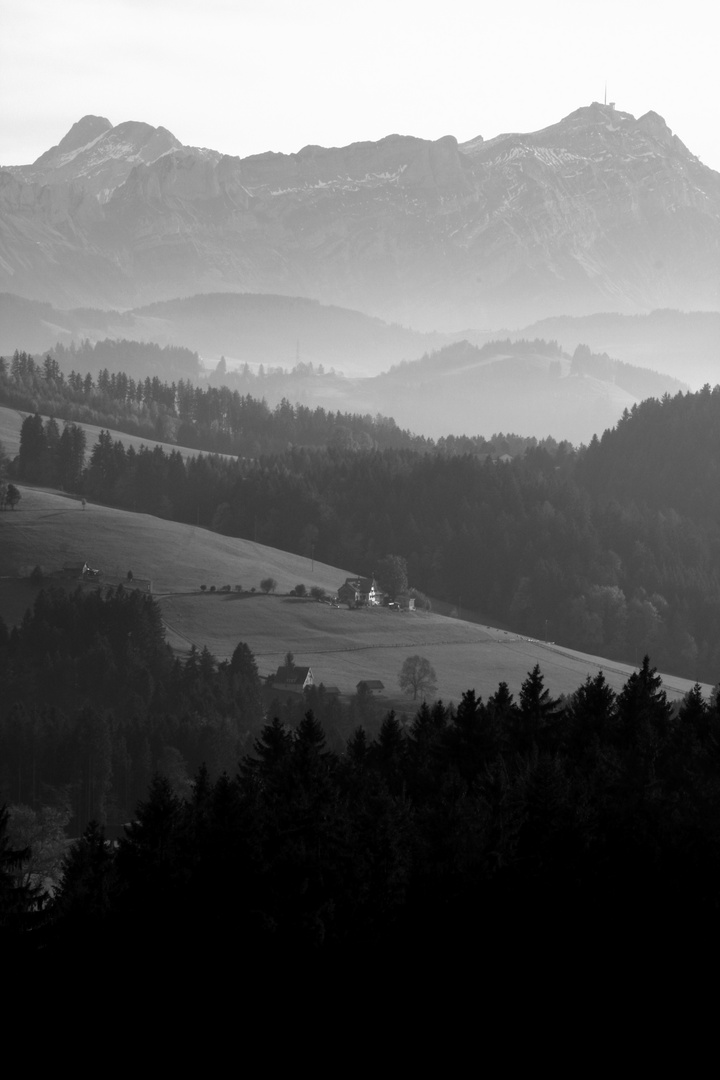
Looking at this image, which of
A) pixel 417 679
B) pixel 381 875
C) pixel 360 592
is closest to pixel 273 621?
pixel 360 592

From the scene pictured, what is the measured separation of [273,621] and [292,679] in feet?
84.0

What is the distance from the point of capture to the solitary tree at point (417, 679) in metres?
140

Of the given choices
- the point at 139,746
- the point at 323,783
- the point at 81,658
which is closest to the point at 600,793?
the point at 323,783

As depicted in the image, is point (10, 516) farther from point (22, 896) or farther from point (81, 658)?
point (22, 896)

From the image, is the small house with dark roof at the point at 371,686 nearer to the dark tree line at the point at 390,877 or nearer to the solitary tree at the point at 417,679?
the solitary tree at the point at 417,679

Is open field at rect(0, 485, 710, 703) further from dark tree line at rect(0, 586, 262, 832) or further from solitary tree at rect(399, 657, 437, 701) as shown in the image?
dark tree line at rect(0, 586, 262, 832)

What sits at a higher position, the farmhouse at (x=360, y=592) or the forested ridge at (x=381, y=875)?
the farmhouse at (x=360, y=592)

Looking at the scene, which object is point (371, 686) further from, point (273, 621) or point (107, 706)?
point (273, 621)

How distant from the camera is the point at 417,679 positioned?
460ft

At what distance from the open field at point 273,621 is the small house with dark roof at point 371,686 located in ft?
2.75

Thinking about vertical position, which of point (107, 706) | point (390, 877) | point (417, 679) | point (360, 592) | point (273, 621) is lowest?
point (107, 706)

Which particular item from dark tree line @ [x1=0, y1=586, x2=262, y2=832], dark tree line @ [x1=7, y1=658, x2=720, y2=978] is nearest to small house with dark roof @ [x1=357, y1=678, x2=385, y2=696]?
dark tree line @ [x1=0, y1=586, x2=262, y2=832]

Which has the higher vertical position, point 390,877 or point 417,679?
point 417,679

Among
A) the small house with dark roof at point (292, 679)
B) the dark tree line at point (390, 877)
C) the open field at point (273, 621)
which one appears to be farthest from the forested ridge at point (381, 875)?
the open field at point (273, 621)
